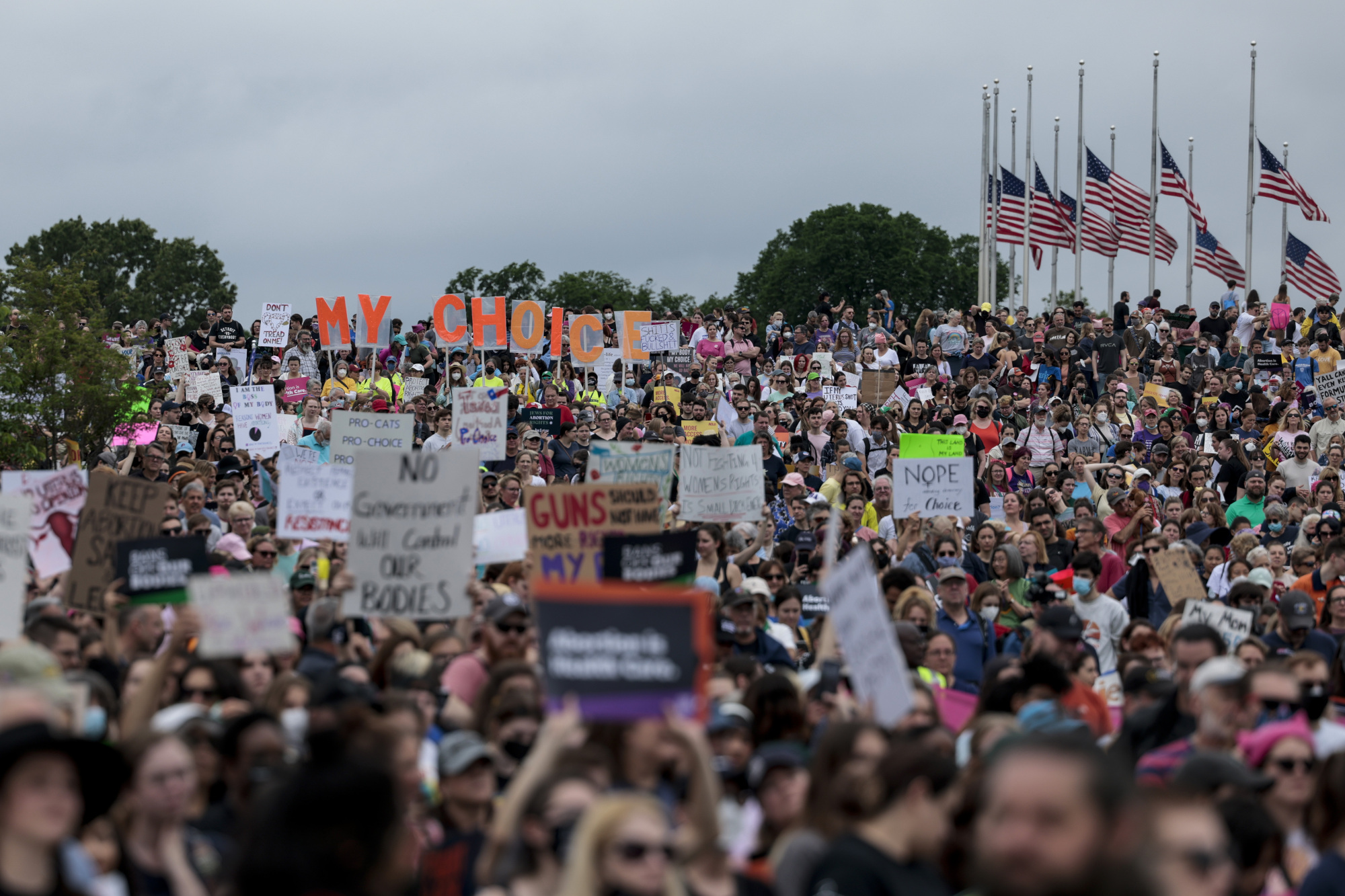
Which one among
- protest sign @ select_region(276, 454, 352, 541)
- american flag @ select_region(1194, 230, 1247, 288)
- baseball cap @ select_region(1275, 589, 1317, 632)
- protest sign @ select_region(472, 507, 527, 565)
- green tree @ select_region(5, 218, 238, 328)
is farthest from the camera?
green tree @ select_region(5, 218, 238, 328)

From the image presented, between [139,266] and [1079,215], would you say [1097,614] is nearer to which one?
[1079,215]

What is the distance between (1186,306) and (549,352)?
1701 centimetres

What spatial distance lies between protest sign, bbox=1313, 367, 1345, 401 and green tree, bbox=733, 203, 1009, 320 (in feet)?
214

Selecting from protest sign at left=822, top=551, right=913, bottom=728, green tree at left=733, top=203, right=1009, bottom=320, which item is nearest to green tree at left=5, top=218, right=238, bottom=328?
green tree at left=733, top=203, right=1009, bottom=320

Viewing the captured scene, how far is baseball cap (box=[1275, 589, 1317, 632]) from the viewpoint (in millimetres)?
10602

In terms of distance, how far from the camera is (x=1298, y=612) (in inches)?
418

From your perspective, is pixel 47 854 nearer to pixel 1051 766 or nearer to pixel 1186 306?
pixel 1051 766

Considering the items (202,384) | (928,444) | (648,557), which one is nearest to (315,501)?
(648,557)

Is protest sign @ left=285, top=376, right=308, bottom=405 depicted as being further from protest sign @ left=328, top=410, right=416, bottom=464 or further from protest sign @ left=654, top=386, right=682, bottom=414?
protest sign @ left=328, top=410, right=416, bottom=464

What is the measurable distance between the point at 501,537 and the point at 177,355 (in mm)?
16119

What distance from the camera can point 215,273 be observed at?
89.6 metres

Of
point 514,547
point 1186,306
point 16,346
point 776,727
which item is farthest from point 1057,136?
point 776,727

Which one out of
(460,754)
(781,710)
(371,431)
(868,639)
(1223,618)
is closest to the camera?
(460,754)

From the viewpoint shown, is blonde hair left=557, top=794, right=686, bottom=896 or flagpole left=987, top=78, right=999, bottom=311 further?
flagpole left=987, top=78, right=999, bottom=311
